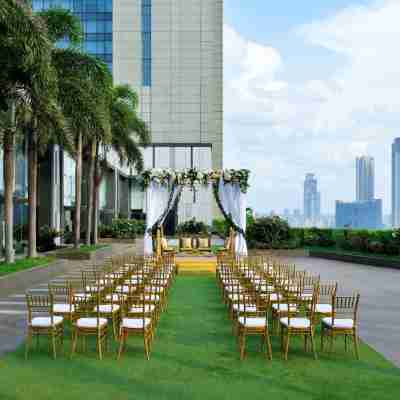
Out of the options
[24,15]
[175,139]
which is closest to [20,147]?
[24,15]

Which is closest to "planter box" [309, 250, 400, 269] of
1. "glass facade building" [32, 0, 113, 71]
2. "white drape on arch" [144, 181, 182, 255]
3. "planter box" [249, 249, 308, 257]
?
"planter box" [249, 249, 308, 257]

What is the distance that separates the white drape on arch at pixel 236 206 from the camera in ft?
69.5

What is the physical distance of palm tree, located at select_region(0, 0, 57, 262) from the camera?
1274 cm

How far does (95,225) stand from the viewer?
100.0 ft

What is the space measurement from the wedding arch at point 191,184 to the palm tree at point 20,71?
6.13 metres

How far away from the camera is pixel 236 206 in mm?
21328

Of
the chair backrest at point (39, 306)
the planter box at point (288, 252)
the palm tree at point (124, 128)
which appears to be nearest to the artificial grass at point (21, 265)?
the chair backrest at point (39, 306)

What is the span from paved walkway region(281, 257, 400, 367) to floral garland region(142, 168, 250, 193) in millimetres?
4723

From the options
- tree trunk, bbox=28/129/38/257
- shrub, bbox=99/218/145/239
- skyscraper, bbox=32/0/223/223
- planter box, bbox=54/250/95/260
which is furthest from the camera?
skyscraper, bbox=32/0/223/223

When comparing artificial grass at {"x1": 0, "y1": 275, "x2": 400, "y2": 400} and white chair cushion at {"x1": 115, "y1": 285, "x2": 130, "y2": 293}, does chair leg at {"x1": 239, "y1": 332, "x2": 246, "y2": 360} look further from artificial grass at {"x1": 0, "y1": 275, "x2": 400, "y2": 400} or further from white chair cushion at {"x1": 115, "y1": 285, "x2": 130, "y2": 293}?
white chair cushion at {"x1": 115, "y1": 285, "x2": 130, "y2": 293}

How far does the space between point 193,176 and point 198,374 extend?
15.3 meters

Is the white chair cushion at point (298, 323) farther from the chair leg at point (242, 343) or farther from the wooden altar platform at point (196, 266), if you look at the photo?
the wooden altar platform at point (196, 266)

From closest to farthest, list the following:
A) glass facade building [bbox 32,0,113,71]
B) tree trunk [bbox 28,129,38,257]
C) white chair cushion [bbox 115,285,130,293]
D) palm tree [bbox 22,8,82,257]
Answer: white chair cushion [bbox 115,285,130,293] → palm tree [bbox 22,8,82,257] → tree trunk [bbox 28,129,38,257] → glass facade building [bbox 32,0,113,71]

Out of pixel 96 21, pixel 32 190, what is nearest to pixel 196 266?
pixel 32 190
